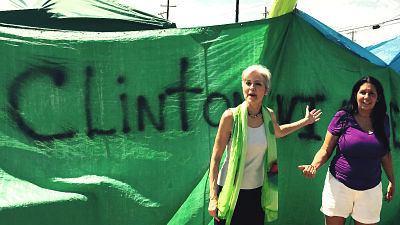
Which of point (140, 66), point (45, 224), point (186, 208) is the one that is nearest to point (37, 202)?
point (45, 224)

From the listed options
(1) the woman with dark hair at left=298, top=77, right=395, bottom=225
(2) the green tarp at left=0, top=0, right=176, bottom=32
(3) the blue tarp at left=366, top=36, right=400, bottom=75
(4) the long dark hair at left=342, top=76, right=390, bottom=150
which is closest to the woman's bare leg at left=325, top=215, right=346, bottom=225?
(1) the woman with dark hair at left=298, top=77, right=395, bottom=225

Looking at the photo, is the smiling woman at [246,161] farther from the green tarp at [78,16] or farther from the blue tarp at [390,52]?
the green tarp at [78,16]

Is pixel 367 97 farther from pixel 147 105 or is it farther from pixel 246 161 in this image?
pixel 147 105

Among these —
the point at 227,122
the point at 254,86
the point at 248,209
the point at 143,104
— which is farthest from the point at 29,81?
the point at 248,209

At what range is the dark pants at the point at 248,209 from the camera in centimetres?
231

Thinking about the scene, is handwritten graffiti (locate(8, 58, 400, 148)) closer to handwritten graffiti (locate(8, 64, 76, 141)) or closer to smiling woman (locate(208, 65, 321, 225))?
handwritten graffiti (locate(8, 64, 76, 141))

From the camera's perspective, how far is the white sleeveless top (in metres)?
2.30

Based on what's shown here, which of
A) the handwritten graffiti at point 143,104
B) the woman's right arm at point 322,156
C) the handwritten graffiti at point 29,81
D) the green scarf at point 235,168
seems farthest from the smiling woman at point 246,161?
the handwritten graffiti at point 29,81

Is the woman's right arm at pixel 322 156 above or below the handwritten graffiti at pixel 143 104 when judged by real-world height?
below

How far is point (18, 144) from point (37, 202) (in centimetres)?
58

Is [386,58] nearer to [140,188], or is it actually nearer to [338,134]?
[338,134]

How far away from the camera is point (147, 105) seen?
10.9 feet

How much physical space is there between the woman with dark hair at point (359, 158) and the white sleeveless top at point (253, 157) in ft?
1.55

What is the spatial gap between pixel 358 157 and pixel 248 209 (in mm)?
851
